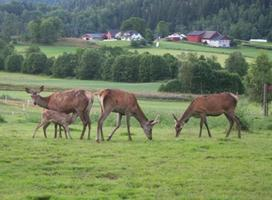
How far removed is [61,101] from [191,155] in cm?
699

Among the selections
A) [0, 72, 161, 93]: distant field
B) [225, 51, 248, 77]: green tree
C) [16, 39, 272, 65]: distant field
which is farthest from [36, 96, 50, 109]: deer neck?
[16, 39, 272, 65]: distant field

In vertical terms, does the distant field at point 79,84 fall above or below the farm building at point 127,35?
below

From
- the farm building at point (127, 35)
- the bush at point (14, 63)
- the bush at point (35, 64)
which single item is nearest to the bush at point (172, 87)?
the bush at point (35, 64)

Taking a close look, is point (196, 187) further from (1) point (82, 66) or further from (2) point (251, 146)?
(1) point (82, 66)

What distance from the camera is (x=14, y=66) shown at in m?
116

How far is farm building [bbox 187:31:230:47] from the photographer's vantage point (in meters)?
161

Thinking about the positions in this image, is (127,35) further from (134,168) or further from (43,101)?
(134,168)

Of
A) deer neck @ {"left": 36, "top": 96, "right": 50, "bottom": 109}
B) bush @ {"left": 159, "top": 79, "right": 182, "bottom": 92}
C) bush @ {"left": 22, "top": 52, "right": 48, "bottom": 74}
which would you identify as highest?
deer neck @ {"left": 36, "top": 96, "right": 50, "bottom": 109}

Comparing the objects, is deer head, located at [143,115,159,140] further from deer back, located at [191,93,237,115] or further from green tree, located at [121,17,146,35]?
green tree, located at [121,17,146,35]

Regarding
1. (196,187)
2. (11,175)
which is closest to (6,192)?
(11,175)

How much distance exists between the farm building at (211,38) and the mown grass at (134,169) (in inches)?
5550

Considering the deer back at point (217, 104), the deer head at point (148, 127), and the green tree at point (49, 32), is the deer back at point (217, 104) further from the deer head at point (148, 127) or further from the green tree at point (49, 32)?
the green tree at point (49, 32)

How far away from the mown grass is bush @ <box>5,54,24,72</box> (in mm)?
95666

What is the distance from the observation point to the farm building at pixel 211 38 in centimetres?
16112
